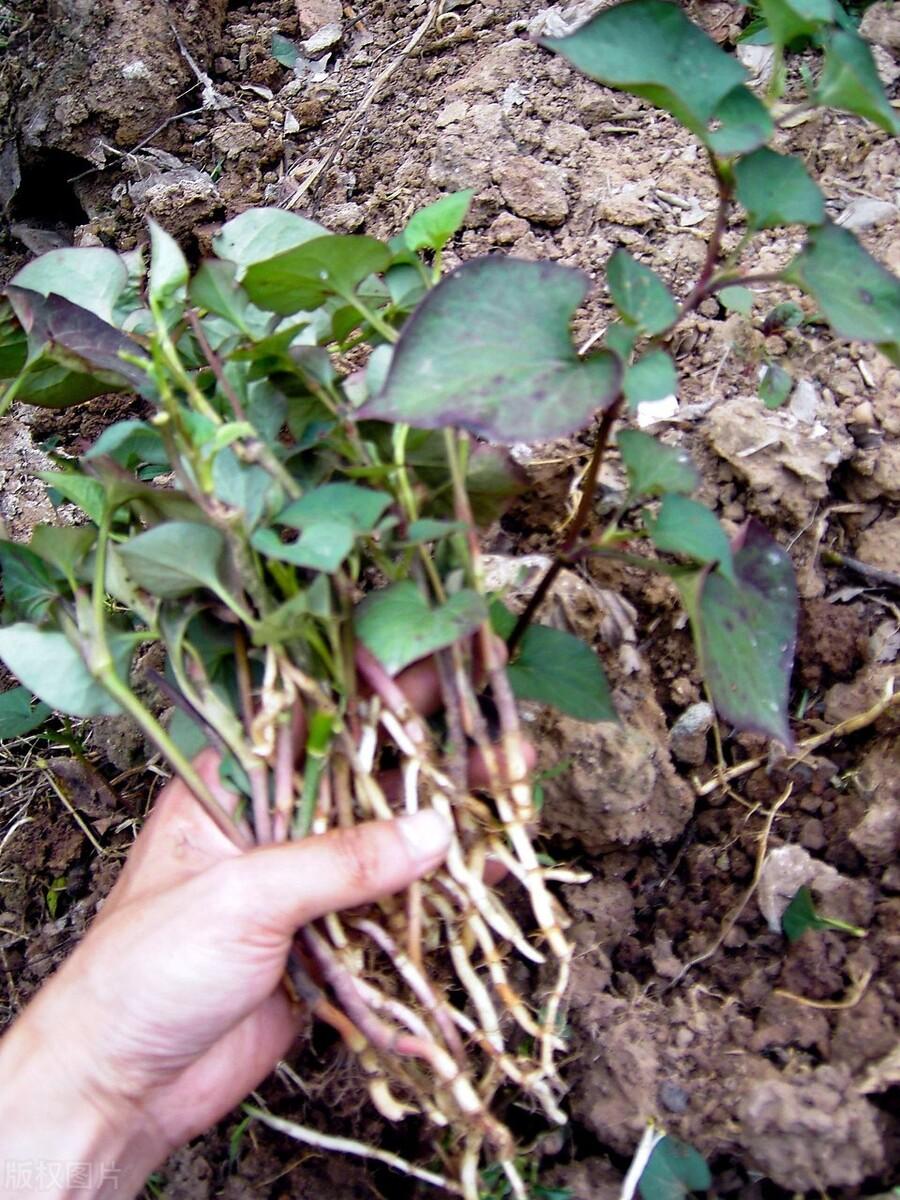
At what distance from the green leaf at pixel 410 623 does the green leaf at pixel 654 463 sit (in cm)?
19

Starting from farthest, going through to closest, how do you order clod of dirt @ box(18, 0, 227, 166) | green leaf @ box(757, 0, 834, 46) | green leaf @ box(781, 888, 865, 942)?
clod of dirt @ box(18, 0, 227, 166) → green leaf @ box(781, 888, 865, 942) → green leaf @ box(757, 0, 834, 46)

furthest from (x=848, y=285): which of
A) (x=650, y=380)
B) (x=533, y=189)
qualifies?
(x=533, y=189)

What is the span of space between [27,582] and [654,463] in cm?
66

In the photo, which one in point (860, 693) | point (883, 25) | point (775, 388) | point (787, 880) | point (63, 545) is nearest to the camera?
point (63, 545)

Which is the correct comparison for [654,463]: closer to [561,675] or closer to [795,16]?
[561,675]

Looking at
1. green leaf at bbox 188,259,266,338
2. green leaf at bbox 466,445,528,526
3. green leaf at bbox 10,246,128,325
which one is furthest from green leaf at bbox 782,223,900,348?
green leaf at bbox 10,246,128,325

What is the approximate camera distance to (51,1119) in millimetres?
985

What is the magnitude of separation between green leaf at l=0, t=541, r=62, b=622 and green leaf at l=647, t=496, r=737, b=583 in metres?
0.63

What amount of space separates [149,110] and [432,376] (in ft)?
4.90

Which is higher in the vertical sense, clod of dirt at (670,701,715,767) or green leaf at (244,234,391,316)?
green leaf at (244,234,391,316)

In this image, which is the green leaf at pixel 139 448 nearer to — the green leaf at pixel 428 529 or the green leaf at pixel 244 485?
the green leaf at pixel 244 485

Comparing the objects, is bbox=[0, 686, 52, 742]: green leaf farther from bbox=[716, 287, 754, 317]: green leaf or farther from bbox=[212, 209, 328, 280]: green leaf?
bbox=[716, 287, 754, 317]: green leaf

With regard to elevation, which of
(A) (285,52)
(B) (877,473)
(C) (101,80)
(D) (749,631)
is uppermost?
(C) (101,80)

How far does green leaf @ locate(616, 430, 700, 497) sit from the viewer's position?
→ 90 centimetres
